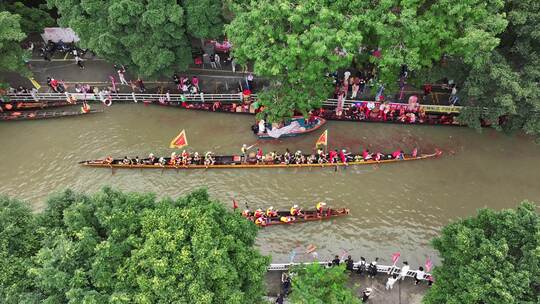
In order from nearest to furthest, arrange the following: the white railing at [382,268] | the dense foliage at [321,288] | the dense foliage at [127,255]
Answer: the dense foliage at [127,255], the dense foliage at [321,288], the white railing at [382,268]

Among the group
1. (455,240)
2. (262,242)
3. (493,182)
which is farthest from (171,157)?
(493,182)

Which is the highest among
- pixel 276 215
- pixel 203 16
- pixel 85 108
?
pixel 203 16

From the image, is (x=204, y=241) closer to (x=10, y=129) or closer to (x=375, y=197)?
(x=375, y=197)

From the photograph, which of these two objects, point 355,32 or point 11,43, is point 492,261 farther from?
point 11,43

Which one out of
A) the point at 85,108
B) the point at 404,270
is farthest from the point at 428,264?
the point at 85,108

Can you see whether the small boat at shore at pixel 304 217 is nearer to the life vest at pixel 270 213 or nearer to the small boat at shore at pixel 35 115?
the life vest at pixel 270 213

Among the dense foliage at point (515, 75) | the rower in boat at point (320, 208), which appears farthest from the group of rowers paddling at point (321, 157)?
the dense foliage at point (515, 75)
